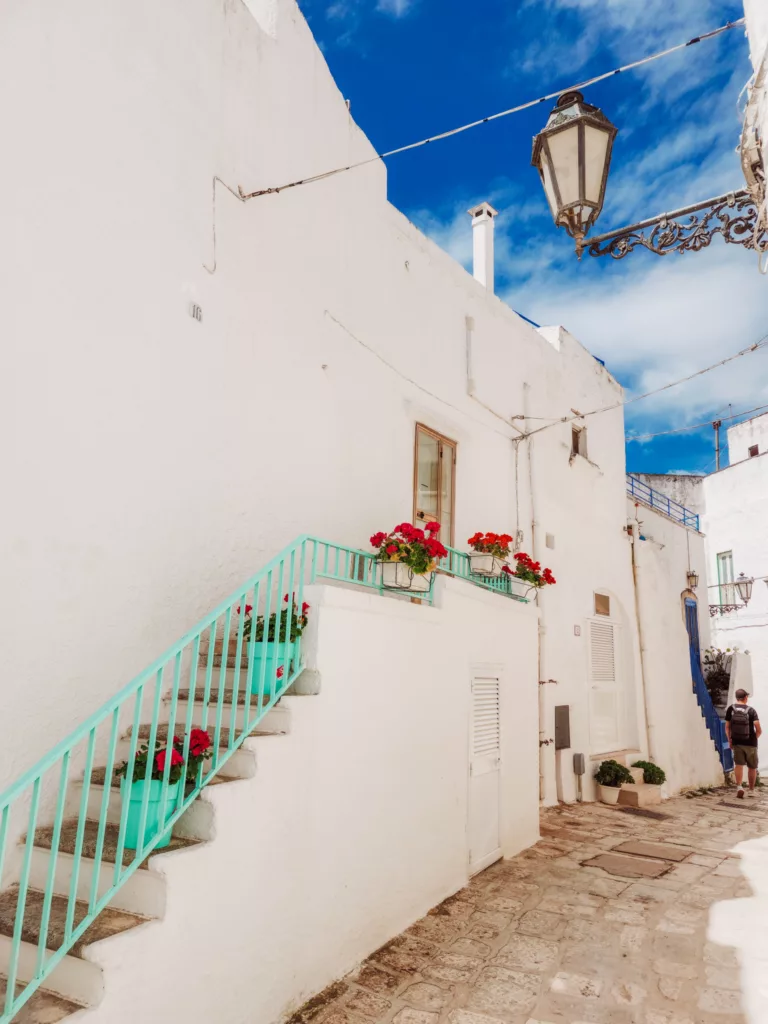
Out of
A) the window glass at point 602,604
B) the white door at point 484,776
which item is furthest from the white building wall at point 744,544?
the white door at point 484,776

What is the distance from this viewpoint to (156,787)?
3.30 m

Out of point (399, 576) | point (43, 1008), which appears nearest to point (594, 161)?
point (399, 576)

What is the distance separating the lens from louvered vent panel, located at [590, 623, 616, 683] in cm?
1102

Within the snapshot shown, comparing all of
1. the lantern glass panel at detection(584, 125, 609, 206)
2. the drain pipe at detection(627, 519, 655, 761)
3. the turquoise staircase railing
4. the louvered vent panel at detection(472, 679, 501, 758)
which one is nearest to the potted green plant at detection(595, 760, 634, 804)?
the drain pipe at detection(627, 519, 655, 761)

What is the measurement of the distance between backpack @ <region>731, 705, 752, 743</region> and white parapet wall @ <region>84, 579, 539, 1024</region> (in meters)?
6.03

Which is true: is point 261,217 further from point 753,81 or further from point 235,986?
point 235,986

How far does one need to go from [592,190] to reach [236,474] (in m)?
3.26

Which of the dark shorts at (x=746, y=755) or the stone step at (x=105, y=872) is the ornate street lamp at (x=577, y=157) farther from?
the dark shorts at (x=746, y=755)

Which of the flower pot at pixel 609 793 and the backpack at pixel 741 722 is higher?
the backpack at pixel 741 722

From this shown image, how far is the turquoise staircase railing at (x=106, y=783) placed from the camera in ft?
8.65

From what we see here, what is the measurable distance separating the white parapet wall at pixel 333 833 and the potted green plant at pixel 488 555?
46 centimetres

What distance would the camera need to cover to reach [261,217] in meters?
6.00

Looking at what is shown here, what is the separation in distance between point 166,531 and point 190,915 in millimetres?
2484

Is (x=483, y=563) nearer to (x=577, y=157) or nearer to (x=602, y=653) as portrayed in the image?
(x=577, y=157)
